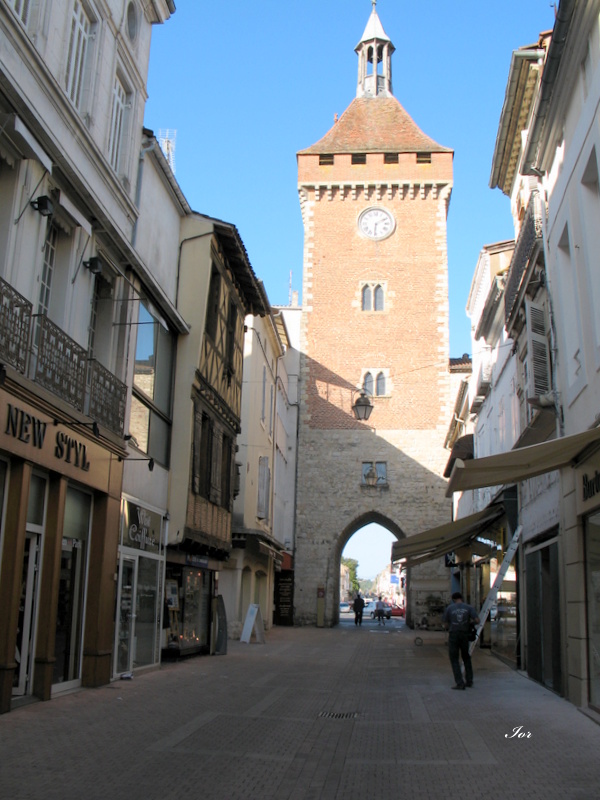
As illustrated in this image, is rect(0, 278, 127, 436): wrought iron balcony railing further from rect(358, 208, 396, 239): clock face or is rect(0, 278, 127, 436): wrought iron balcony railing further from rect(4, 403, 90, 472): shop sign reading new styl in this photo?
rect(358, 208, 396, 239): clock face

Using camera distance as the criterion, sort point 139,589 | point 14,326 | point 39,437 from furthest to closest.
Result: point 139,589 < point 39,437 < point 14,326

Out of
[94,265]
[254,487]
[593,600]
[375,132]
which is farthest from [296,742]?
[375,132]

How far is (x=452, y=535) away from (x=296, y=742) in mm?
10822

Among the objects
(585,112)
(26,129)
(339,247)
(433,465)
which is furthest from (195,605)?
(339,247)

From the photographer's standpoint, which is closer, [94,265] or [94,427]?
[94,427]

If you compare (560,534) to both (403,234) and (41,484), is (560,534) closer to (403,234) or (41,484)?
(41,484)

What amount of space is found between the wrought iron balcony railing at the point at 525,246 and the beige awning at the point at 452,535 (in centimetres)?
409

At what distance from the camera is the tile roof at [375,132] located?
39.8 metres

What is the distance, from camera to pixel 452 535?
58.7 feet

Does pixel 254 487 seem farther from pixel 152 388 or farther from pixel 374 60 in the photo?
pixel 374 60

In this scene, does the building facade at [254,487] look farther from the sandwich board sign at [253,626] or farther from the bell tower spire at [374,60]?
the bell tower spire at [374,60]

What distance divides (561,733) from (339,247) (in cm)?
3258

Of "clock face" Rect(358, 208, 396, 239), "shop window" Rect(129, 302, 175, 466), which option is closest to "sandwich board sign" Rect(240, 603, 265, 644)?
"shop window" Rect(129, 302, 175, 466)

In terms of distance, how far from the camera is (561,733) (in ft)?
26.2
